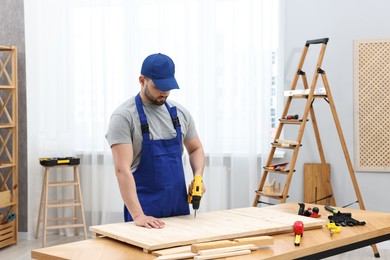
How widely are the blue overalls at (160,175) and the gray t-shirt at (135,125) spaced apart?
0.09 ft

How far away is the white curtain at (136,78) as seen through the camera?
221 inches

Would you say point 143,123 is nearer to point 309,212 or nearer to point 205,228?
point 205,228

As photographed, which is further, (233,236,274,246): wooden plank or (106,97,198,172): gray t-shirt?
(106,97,198,172): gray t-shirt

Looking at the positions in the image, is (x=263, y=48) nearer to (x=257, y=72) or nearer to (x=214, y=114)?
(x=257, y=72)

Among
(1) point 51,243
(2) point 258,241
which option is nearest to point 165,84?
(2) point 258,241

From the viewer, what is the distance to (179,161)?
3154 mm

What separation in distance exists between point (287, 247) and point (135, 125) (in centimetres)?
99

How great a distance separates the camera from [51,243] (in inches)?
229

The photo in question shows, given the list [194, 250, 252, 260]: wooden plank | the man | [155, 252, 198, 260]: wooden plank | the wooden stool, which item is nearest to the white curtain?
the wooden stool

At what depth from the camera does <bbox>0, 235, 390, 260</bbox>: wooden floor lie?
5090mm

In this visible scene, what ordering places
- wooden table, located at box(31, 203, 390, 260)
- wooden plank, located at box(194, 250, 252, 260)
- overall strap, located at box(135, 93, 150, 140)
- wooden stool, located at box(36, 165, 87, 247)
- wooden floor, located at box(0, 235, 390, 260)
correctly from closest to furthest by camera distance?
wooden plank, located at box(194, 250, 252, 260) → wooden table, located at box(31, 203, 390, 260) → overall strap, located at box(135, 93, 150, 140) → wooden floor, located at box(0, 235, 390, 260) → wooden stool, located at box(36, 165, 87, 247)

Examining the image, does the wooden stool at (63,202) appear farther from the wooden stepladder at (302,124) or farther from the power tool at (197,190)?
the power tool at (197,190)

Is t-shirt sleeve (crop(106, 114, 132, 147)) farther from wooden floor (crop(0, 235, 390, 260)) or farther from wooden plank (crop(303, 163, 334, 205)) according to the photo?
wooden plank (crop(303, 163, 334, 205))

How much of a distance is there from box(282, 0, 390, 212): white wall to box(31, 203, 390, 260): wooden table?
→ 258 centimetres
